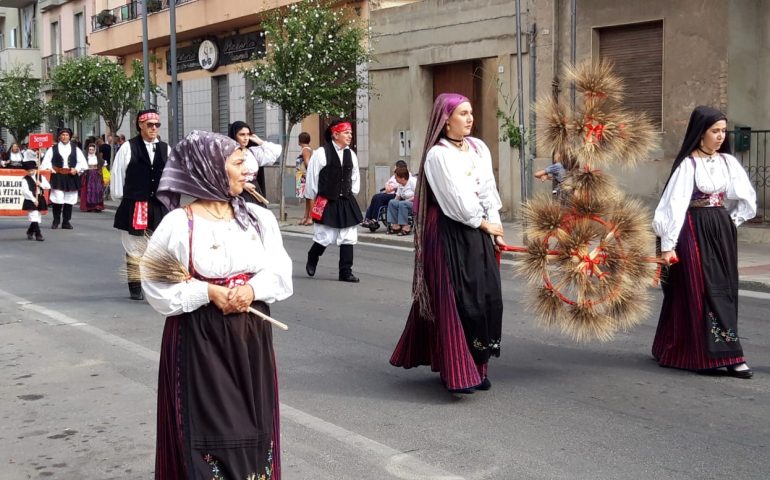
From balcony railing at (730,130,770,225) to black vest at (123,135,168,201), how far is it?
32.3ft

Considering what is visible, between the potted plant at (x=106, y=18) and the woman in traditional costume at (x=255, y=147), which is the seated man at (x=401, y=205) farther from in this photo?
the potted plant at (x=106, y=18)

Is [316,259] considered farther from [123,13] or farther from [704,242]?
[123,13]

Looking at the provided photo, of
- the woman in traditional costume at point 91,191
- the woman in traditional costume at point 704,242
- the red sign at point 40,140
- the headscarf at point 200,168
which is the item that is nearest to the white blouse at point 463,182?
the woman in traditional costume at point 704,242

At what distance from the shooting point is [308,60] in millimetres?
21391

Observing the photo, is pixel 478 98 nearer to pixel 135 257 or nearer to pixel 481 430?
pixel 481 430

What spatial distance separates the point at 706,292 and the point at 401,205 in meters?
11.4

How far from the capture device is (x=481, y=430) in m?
5.87

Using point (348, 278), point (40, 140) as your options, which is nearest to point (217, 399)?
point (348, 278)

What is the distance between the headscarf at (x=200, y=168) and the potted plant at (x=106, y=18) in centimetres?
3436

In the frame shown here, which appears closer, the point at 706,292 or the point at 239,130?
the point at 706,292

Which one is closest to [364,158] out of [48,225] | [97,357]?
[48,225]

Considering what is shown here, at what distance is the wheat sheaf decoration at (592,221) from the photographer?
21.0ft

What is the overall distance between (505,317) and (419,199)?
328cm

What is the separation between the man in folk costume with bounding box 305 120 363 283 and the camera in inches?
466
